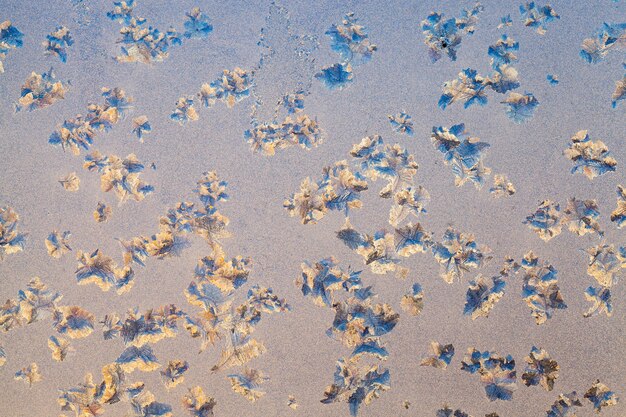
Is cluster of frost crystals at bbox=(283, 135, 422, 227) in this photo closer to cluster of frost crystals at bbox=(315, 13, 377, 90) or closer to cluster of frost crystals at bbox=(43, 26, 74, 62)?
cluster of frost crystals at bbox=(315, 13, 377, 90)

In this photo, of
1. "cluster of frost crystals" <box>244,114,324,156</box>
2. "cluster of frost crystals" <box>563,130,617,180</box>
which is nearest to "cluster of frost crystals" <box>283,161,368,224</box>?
"cluster of frost crystals" <box>244,114,324,156</box>

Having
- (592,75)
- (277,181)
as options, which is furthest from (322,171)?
(592,75)

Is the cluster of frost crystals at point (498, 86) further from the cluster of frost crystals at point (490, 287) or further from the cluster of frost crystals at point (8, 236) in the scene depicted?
the cluster of frost crystals at point (8, 236)

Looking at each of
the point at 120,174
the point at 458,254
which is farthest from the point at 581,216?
the point at 120,174


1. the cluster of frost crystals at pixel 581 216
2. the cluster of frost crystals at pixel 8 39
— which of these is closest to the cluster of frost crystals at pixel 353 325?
the cluster of frost crystals at pixel 581 216

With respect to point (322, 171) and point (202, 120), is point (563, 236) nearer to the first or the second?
point (322, 171)

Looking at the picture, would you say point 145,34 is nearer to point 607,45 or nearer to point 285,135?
point 285,135

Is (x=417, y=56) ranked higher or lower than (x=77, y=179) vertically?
higher

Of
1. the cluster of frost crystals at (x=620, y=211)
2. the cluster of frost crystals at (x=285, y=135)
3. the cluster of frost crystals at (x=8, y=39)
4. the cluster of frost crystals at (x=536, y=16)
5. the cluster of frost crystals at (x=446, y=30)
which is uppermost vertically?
the cluster of frost crystals at (x=536, y=16)
